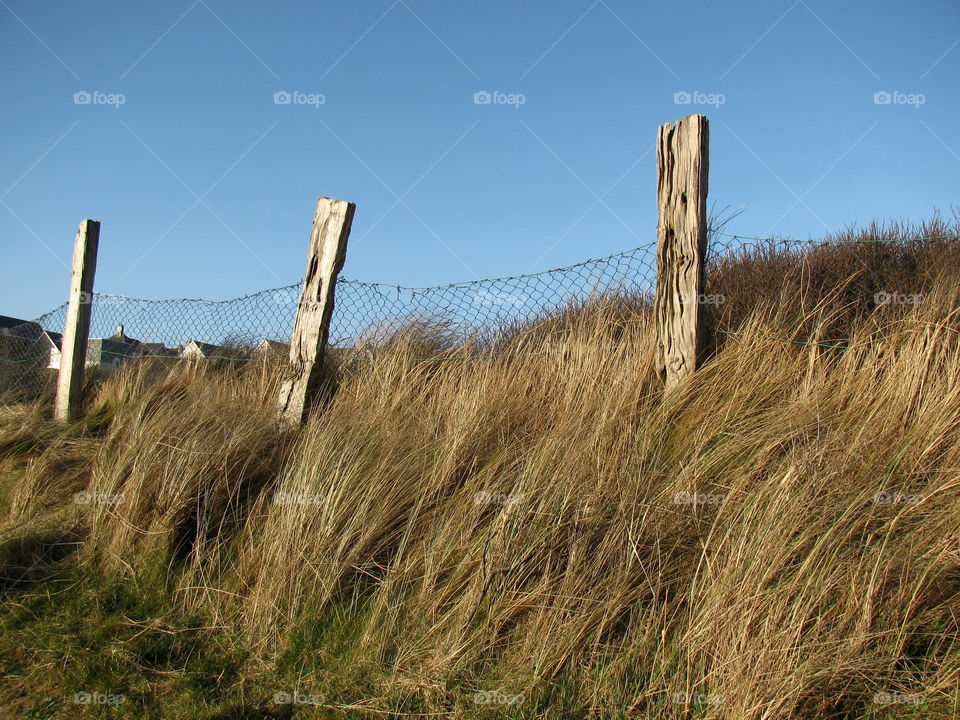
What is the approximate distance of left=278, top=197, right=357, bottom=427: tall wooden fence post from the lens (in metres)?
4.82

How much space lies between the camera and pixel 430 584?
2869mm

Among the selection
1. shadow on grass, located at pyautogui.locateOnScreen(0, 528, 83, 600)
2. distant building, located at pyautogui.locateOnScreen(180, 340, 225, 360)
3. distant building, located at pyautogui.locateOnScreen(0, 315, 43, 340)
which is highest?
distant building, located at pyautogui.locateOnScreen(0, 315, 43, 340)

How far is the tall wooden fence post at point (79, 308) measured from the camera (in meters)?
6.28

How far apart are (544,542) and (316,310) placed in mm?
2793

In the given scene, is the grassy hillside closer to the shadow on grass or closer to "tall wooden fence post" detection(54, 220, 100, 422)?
the shadow on grass

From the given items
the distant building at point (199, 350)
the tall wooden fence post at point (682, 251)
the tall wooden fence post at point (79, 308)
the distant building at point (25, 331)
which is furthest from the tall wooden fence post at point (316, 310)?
the distant building at point (25, 331)

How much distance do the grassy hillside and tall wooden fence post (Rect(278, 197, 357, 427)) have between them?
327 mm

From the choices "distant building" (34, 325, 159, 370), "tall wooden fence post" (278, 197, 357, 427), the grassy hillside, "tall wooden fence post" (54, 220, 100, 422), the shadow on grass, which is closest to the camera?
the grassy hillside

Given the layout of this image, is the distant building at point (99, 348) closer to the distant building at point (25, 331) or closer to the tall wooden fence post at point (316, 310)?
the distant building at point (25, 331)

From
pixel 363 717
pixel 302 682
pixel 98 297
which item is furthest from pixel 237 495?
pixel 98 297

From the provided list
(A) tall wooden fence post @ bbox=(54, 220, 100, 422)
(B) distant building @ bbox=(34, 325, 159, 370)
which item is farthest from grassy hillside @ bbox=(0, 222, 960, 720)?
(B) distant building @ bbox=(34, 325, 159, 370)

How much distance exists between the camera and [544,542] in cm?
276

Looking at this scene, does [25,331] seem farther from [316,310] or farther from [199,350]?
[316,310]

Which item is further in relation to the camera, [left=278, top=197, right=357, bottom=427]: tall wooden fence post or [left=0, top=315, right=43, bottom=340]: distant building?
[left=0, top=315, right=43, bottom=340]: distant building
